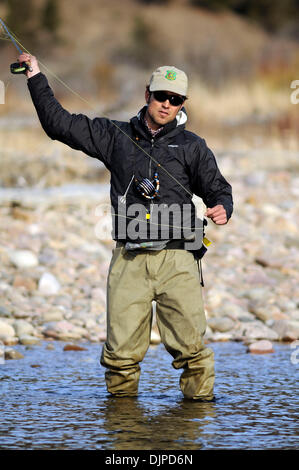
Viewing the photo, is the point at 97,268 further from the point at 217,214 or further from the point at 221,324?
the point at 217,214

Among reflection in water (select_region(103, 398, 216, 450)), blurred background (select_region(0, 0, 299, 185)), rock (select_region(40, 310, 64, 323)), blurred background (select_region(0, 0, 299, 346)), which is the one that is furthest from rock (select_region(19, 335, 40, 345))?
blurred background (select_region(0, 0, 299, 185))

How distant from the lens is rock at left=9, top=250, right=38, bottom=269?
7.27 m

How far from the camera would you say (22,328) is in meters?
5.87

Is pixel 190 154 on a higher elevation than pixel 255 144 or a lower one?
lower

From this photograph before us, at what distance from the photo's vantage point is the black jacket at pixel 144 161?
13.4 feet

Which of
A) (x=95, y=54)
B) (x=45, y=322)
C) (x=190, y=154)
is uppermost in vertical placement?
(x=95, y=54)

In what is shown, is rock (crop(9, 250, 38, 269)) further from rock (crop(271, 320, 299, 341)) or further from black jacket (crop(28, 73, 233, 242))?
black jacket (crop(28, 73, 233, 242))

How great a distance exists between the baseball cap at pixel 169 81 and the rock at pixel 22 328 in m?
2.26

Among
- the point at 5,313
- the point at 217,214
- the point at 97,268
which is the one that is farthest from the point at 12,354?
the point at 97,268

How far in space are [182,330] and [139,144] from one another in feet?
2.77

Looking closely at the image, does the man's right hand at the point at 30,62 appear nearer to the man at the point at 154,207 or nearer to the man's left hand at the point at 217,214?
the man at the point at 154,207

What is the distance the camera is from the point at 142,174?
13.5 feet

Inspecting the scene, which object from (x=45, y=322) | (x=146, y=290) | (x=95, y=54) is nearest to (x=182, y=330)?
(x=146, y=290)
